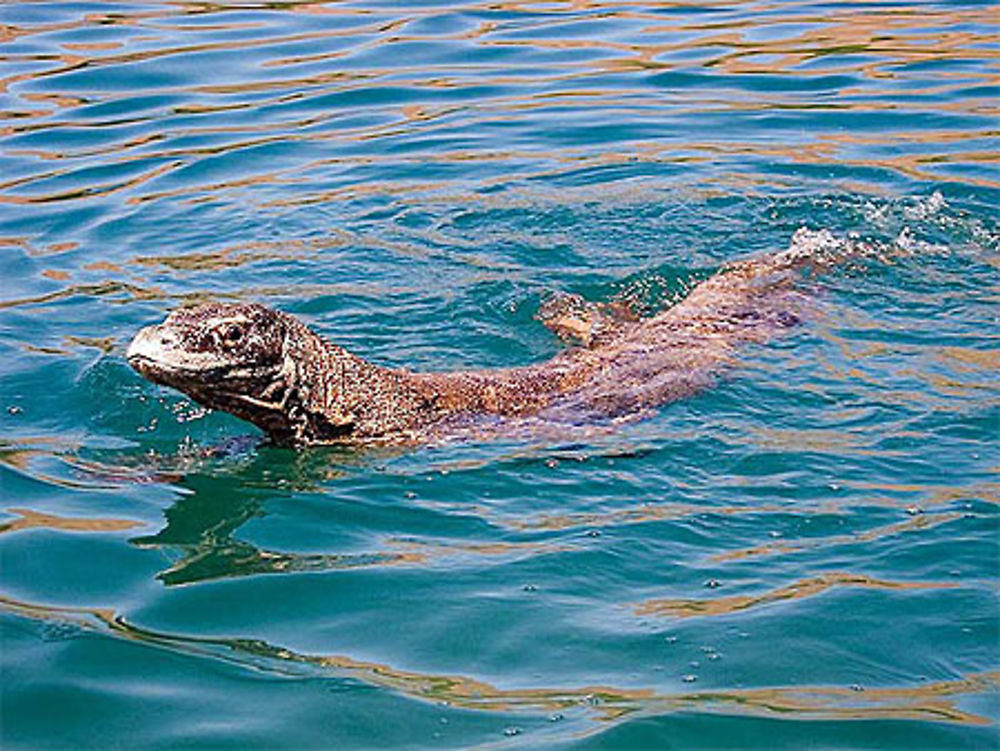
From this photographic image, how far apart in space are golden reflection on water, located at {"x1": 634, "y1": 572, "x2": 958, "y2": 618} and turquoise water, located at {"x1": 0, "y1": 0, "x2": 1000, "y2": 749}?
1 centimetres

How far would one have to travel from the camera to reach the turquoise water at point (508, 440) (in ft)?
16.6

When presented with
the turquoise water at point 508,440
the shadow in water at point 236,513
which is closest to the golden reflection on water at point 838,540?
the turquoise water at point 508,440

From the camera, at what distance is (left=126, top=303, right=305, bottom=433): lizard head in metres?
6.50

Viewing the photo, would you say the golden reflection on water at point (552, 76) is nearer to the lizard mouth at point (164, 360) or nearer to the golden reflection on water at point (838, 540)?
the lizard mouth at point (164, 360)

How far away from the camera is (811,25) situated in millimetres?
15305

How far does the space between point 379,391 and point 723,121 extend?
20.1 feet

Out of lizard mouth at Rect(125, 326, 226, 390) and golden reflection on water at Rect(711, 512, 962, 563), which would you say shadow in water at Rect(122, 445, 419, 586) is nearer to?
lizard mouth at Rect(125, 326, 226, 390)

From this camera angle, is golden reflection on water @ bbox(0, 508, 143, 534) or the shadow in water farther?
golden reflection on water @ bbox(0, 508, 143, 534)

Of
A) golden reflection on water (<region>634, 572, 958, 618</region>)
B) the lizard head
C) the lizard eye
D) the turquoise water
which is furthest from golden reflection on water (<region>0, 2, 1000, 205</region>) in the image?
golden reflection on water (<region>634, 572, 958, 618</region>)

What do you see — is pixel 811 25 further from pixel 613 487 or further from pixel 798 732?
pixel 798 732

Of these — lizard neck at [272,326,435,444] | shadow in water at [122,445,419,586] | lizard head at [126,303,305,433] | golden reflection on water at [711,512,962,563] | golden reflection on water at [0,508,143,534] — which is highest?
lizard head at [126,303,305,433]

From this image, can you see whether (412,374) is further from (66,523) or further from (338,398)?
(66,523)

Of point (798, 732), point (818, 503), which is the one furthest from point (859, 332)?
point (798, 732)

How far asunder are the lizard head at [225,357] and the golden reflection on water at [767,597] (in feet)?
→ 6.89
